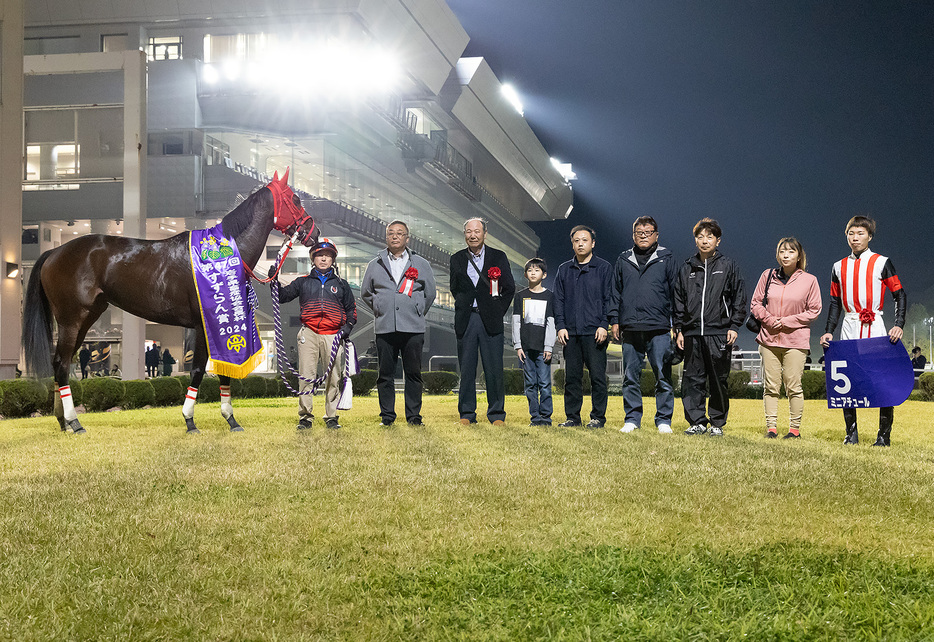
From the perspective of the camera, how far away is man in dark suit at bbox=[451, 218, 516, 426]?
351 inches

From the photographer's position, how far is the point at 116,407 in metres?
14.2

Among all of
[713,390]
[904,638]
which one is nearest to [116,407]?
[713,390]

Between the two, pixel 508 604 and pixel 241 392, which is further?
pixel 241 392

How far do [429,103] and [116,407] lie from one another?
35.1 m

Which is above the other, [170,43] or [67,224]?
[170,43]

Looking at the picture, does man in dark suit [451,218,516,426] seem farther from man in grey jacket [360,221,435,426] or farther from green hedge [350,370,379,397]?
green hedge [350,370,379,397]

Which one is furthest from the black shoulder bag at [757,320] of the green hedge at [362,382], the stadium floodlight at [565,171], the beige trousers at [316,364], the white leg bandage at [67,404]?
the stadium floodlight at [565,171]

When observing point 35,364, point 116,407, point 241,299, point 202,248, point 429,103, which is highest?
point 429,103

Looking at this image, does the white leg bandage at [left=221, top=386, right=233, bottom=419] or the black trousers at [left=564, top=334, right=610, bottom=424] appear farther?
the black trousers at [left=564, top=334, right=610, bottom=424]

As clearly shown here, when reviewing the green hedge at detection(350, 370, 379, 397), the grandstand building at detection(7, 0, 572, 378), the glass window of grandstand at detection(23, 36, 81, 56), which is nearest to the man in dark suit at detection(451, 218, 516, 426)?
the green hedge at detection(350, 370, 379, 397)

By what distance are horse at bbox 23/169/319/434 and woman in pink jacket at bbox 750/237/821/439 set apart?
5202mm

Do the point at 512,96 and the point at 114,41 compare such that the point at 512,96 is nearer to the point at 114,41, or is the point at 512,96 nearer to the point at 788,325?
the point at 114,41

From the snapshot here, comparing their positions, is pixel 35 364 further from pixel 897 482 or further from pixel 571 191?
pixel 571 191

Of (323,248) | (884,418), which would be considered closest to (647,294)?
(884,418)
